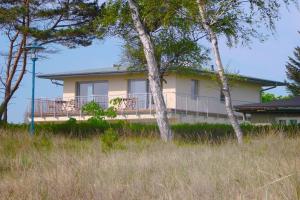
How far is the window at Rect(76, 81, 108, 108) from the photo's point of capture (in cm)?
4006

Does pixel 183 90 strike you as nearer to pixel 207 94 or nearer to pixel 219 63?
pixel 207 94

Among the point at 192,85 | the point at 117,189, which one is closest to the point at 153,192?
the point at 117,189

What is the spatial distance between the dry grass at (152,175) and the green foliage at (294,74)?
40.9 m

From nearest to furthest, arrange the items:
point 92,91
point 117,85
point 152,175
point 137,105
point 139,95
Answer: point 152,175 < point 137,105 < point 139,95 < point 117,85 < point 92,91

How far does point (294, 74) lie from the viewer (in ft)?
172

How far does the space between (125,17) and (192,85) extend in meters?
20.8

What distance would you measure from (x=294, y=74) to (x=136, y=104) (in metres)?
20.4

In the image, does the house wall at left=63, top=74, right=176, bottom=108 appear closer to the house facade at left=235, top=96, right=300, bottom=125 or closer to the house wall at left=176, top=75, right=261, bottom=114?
the house wall at left=176, top=75, right=261, bottom=114

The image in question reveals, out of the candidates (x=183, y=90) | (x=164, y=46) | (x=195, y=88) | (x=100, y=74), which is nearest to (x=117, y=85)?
(x=100, y=74)

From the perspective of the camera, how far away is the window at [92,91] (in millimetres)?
40062

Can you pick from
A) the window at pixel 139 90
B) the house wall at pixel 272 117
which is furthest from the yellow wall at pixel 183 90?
the house wall at pixel 272 117

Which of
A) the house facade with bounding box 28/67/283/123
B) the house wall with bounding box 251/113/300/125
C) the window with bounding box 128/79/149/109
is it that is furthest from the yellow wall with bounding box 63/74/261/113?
the house wall with bounding box 251/113/300/125

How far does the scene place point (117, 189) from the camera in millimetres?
7320

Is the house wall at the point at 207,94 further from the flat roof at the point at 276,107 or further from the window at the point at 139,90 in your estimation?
the flat roof at the point at 276,107
